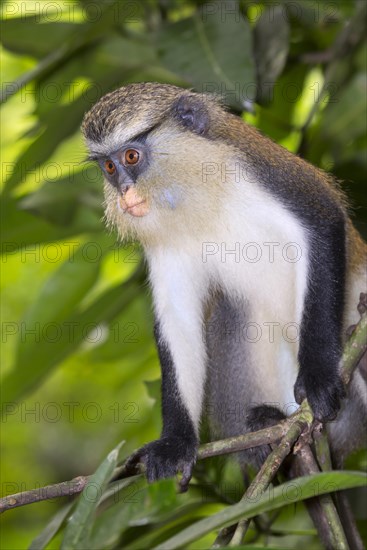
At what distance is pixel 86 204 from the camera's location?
4.54 m

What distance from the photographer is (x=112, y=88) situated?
4602mm

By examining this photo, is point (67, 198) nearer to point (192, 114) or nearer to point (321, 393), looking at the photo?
point (192, 114)

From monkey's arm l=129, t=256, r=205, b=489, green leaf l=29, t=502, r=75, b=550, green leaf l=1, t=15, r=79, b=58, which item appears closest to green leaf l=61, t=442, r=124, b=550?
green leaf l=29, t=502, r=75, b=550

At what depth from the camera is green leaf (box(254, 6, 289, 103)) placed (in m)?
4.23

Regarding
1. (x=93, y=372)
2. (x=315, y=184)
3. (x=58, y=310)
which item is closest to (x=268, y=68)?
(x=315, y=184)

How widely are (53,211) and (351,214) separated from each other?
4.83ft

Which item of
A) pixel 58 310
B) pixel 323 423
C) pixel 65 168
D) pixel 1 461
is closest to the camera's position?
pixel 323 423

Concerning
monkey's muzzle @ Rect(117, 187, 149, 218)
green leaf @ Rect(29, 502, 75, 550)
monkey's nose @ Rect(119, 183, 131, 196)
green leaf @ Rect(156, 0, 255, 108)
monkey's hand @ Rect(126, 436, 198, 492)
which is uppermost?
green leaf @ Rect(156, 0, 255, 108)

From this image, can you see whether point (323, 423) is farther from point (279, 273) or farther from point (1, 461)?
point (1, 461)

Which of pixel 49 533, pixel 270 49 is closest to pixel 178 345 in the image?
pixel 49 533

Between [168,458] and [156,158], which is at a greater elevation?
[156,158]

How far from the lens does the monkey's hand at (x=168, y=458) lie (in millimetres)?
3443

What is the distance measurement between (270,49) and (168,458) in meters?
2.05

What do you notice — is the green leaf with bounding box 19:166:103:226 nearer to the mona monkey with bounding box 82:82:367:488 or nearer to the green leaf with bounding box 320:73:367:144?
the mona monkey with bounding box 82:82:367:488
